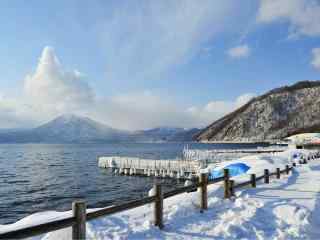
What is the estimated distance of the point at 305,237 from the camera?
8250mm

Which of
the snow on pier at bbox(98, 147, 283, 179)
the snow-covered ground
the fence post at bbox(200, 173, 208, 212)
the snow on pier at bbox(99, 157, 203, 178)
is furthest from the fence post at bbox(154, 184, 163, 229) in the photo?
the snow on pier at bbox(99, 157, 203, 178)

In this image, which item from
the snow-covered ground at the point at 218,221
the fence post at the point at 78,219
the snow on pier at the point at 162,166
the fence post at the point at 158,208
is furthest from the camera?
the snow on pier at the point at 162,166

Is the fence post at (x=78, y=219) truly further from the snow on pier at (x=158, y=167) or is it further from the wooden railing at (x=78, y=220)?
the snow on pier at (x=158, y=167)

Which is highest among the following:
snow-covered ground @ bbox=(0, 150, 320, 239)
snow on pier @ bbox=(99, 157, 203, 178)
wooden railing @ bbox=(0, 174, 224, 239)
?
wooden railing @ bbox=(0, 174, 224, 239)

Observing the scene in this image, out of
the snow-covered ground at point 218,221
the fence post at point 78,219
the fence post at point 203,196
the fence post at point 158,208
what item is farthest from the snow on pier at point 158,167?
the fence post at point 78,219

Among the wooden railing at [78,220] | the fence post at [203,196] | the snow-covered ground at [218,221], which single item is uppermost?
the wooden railing at [78,220]

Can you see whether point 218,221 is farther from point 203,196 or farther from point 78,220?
point 78,220

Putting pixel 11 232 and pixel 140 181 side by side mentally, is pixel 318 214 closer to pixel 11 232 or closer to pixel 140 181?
pixel 11 232

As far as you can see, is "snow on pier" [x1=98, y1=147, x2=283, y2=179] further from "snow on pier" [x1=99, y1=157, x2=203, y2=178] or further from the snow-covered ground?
the snow-covered ground

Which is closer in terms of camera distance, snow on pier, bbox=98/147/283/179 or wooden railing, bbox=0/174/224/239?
wooden railing, bbox=0/174/224/239

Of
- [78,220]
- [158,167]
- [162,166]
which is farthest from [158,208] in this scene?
[158,167]

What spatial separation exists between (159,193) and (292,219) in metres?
4.20

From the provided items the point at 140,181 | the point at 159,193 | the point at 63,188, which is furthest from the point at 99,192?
the point at 159,193

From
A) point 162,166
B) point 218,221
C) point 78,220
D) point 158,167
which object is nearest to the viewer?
point 78,220
